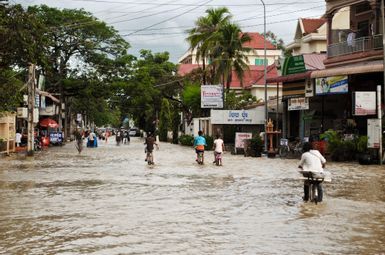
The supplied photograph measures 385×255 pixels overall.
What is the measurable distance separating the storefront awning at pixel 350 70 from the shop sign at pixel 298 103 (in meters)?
2.78

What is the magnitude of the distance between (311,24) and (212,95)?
46.7 feet

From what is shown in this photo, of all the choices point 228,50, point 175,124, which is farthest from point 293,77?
point 175,124

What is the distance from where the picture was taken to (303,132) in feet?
133

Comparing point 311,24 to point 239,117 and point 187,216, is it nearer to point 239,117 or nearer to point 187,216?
point 239,117

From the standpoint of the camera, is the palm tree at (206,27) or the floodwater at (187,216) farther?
the palm tree at (206,27)

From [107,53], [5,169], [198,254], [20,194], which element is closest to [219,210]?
[198,254]

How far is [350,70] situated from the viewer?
32125mm

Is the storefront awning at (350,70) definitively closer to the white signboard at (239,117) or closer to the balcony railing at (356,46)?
the balcony railing at (356,46)

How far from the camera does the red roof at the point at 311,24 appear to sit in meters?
57.3

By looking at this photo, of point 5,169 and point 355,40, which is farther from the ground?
point 355,40

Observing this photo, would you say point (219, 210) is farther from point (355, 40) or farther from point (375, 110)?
point (355, 40)

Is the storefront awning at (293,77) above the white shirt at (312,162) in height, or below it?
above

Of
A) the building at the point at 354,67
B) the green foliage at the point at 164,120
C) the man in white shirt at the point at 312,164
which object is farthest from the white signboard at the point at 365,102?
the green foliage at the point at 164,120

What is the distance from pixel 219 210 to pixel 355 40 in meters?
23.4
